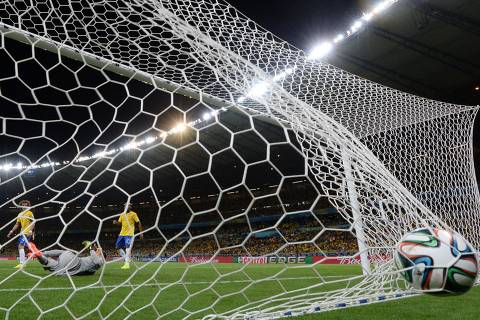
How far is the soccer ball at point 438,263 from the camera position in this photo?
222cm

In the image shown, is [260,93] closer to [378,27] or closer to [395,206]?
[395,206]

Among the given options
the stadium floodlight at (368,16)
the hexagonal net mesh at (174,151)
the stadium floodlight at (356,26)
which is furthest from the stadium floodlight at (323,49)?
the hexagonal net mesh at (174,151)

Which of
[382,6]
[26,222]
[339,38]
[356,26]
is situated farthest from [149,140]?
[339,38]

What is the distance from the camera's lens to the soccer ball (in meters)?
2.22

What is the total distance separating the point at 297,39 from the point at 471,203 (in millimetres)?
12788

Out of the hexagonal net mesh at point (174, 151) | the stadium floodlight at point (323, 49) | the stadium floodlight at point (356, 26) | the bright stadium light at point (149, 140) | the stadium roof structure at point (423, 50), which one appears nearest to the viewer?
the hexagonal net mesh at point (174, 151)

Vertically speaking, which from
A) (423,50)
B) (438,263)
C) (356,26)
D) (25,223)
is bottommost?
(25,223)

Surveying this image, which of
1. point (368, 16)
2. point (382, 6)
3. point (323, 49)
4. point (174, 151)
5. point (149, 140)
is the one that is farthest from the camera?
point (323, 49)

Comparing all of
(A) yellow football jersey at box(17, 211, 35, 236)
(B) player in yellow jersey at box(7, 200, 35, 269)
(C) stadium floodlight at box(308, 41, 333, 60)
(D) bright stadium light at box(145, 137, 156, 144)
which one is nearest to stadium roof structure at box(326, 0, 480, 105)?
(C) stadium floodlight at box(308, 41, 333, 60)

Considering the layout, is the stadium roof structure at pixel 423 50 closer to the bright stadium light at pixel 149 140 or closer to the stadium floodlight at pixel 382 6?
the stadium floodlight at pixel 382 6

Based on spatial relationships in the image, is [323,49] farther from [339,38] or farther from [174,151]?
[174,151]

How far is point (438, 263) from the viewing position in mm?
2221

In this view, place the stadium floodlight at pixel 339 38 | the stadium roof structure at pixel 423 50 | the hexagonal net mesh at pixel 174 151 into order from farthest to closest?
1. the stadium floodlight at pixel 339 38
2. the stadium roof structure at pixel 423 50
3. the hexagonal net mesh at pixel 174 151

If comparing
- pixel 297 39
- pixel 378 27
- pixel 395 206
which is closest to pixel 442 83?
pixel 378 27
